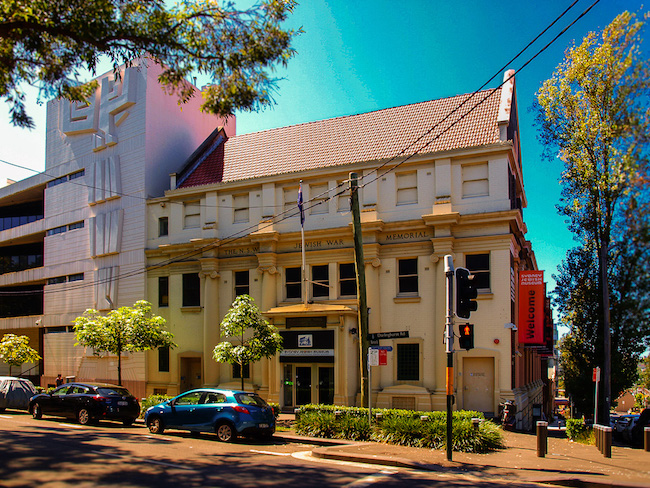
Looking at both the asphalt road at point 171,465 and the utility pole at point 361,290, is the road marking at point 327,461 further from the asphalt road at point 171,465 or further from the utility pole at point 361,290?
the utility pole at point 361,290

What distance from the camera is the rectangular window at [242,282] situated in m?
28.7

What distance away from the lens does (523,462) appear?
46.6 feet

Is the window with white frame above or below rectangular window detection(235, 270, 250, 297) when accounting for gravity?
above

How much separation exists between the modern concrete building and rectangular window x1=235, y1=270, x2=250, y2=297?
545 centimetres

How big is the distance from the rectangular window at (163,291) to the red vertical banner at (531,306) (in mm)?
17096

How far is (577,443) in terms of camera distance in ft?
61.4

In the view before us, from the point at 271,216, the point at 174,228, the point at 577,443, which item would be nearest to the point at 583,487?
the point at 577,443

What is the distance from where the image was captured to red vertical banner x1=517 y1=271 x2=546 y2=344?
2431 cm

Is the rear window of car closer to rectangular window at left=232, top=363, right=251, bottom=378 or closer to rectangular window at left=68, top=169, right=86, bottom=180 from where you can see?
rectangular window at left=232, top=363, right=251, bottom=378

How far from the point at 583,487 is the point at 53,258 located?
1278 inches

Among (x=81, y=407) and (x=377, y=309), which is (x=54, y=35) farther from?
(x=377, y=309)

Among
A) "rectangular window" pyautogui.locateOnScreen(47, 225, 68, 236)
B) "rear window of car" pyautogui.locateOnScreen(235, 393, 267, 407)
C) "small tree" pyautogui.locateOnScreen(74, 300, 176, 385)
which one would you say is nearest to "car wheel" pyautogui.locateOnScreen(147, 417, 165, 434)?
"rear window of car" pyautogui.locateOnScreen(235, 393, 267, 407)

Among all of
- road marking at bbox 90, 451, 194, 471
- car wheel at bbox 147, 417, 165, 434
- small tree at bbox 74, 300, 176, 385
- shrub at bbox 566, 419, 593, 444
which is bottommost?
shrub at bbox 566, 419, 593, 444

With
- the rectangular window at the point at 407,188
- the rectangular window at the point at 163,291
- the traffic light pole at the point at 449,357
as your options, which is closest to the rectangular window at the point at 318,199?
the rectangular window at the point at 407,188
